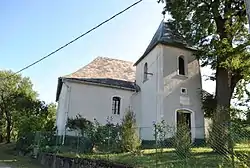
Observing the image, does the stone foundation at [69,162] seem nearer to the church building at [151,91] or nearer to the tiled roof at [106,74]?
the church building at [151,91]

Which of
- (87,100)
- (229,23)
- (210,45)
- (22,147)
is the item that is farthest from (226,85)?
(22,147)

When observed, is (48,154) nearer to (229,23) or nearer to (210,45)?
(210,45)

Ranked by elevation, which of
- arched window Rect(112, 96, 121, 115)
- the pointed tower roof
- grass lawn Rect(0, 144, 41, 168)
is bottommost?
grass lawn Rect(0, 144, 41, 168)

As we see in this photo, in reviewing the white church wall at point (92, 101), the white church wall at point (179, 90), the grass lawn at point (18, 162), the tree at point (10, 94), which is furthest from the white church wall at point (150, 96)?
the tree at point (10, 94)

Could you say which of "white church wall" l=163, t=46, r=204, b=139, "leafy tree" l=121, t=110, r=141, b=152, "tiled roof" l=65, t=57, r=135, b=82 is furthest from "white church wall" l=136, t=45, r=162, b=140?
"leafy tree" l=121, t=110, r=141, b=152

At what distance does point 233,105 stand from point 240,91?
2.05 metres

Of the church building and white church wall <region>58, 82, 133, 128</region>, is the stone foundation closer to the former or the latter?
the church building

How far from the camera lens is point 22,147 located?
2294 cm

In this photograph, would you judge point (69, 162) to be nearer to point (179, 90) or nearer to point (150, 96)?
point (150, 96)

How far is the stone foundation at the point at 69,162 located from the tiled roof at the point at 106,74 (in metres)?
7.02

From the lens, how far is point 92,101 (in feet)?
69.2

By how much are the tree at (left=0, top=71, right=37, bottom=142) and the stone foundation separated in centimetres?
2290

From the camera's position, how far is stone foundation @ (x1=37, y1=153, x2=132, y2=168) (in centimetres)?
894

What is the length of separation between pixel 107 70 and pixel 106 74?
0.79 metres
